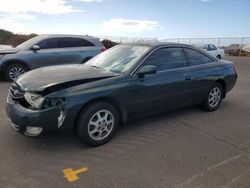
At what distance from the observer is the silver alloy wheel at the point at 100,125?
3.96 metres

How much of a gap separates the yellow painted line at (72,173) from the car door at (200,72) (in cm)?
295

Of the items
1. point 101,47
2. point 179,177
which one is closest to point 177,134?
point 179,177

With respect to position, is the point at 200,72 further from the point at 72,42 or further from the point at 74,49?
the point at 72,42

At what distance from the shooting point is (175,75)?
501 cm

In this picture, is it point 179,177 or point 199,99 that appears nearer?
point 179,177

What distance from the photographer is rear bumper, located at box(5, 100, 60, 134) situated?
3.58 meters

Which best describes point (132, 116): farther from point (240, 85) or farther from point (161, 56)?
point (240, 85)

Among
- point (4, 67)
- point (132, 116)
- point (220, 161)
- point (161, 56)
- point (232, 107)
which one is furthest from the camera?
point (4, 67)

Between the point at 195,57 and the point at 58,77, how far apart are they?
116 inches

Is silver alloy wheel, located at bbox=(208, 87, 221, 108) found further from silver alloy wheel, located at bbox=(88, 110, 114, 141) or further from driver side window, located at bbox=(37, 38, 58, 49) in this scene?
driver side window, located at bbox=(37, 38, 58, 49)

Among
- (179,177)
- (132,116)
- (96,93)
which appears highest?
(96,93)

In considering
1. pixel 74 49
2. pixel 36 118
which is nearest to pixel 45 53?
pixel 74 49

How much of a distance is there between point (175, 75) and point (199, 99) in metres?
1.01

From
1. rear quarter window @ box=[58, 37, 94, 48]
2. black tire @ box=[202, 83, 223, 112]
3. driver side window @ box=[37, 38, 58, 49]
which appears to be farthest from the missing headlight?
rear quarter window @ box=[58, 37, 94, 48]
